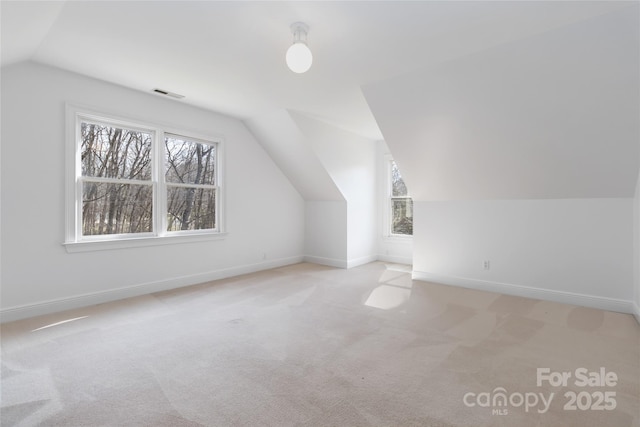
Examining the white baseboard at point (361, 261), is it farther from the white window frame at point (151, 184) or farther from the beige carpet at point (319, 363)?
the white window frame at point (151, 184)

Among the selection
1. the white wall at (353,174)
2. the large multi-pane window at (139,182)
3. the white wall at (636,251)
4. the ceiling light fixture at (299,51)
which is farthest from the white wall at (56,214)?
the white wall at (636,251)

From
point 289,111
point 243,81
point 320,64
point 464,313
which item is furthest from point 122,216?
point 464,313

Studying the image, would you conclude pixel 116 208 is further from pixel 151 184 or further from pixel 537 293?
pixel 537 293

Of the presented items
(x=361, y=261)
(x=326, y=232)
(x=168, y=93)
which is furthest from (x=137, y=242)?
(x=361, y=261)

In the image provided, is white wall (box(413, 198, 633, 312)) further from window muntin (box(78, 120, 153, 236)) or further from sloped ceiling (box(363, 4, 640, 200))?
window muntin (box(78, 120, 153, 236))

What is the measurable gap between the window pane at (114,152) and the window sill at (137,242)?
768mm

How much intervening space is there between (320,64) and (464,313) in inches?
115

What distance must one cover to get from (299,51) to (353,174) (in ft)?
11.6

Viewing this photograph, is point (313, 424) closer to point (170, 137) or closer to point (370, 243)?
point (170, 137)

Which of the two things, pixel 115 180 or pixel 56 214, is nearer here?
pixel 56 214

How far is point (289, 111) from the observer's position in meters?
4.44

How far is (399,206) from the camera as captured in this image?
6.17 metres

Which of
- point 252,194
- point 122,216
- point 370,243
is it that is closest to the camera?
point 122,216

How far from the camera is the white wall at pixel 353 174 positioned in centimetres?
498
